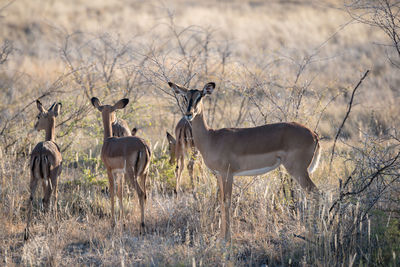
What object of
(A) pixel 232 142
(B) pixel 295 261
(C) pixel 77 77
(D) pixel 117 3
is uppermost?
(D) pixel 117 3

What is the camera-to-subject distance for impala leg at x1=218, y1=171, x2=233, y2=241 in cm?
677

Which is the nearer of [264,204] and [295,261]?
[295,261]

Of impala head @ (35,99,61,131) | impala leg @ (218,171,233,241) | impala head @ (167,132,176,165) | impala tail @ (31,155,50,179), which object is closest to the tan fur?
impala head @ (167,132,176,165)

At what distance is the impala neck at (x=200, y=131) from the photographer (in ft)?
24.0

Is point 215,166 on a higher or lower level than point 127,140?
lower

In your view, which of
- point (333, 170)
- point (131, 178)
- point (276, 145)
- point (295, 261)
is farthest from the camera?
point (333, 170)

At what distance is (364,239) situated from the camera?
611 centimetres

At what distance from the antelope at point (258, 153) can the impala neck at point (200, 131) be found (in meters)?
0.21

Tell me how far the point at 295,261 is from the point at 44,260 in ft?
10.5

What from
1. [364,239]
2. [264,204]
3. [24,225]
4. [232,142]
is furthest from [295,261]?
[24,225]

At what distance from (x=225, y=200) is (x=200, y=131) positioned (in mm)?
1125

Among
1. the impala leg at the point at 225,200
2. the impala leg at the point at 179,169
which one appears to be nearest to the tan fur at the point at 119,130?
the impala leg at the point at 179,169

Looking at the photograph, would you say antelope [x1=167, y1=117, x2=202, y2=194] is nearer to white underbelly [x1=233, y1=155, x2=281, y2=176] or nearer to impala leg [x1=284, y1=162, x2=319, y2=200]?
white underbelly [x1=233, y1=155, x2=281, y2=176]

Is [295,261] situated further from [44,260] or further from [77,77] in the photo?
[77,77]
